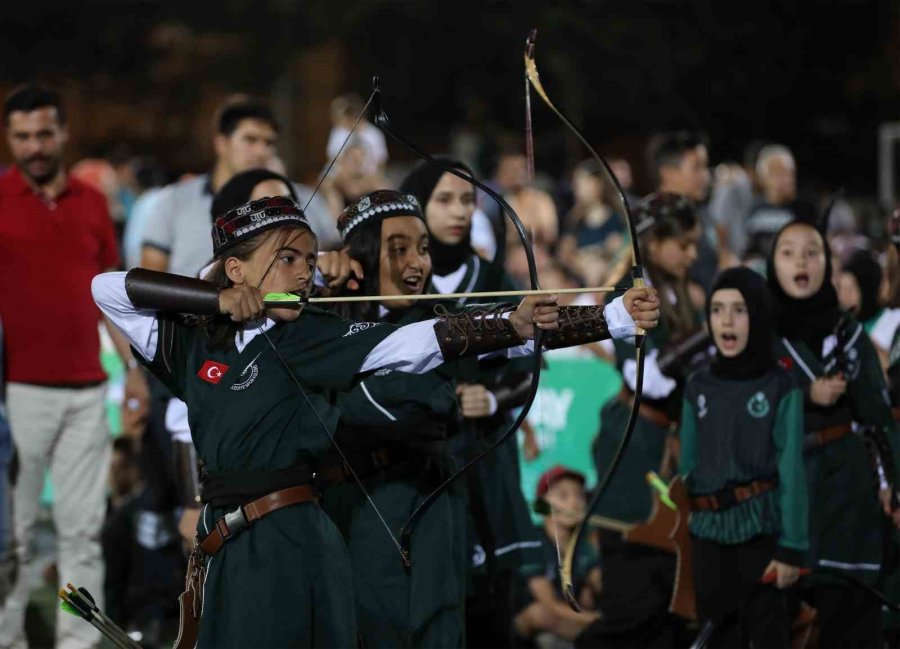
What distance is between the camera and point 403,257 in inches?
218

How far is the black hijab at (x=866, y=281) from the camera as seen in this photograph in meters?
8.02

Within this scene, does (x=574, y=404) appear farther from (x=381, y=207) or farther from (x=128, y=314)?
(x=128, y=314)

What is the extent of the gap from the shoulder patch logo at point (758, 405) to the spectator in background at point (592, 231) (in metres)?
5.92

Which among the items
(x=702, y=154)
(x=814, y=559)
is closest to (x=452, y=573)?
(x=814, y=559)

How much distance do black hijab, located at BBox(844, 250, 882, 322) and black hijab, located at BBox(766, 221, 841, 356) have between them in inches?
52.8

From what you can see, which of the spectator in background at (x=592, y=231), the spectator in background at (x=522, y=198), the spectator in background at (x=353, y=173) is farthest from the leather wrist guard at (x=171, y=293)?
the spectator in background at (x=522, y=198)

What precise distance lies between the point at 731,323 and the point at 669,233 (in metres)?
1.24

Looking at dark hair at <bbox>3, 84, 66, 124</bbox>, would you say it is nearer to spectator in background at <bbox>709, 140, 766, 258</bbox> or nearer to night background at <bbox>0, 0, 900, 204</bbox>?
spectator in background at <bbox>709, 140, 766, 258</bbox>

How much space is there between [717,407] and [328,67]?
714 inches

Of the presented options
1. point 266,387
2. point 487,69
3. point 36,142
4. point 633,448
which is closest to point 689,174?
point 633,448

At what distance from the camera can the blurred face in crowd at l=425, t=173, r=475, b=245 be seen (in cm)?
639

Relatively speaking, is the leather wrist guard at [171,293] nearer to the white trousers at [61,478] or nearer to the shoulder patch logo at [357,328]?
the shoulder patch logo at [357,328]

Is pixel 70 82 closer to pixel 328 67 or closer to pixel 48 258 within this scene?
pixel 328 67

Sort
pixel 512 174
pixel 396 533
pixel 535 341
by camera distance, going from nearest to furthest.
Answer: pixel 535 341 → pixel 396 533 → pixel 512 174
